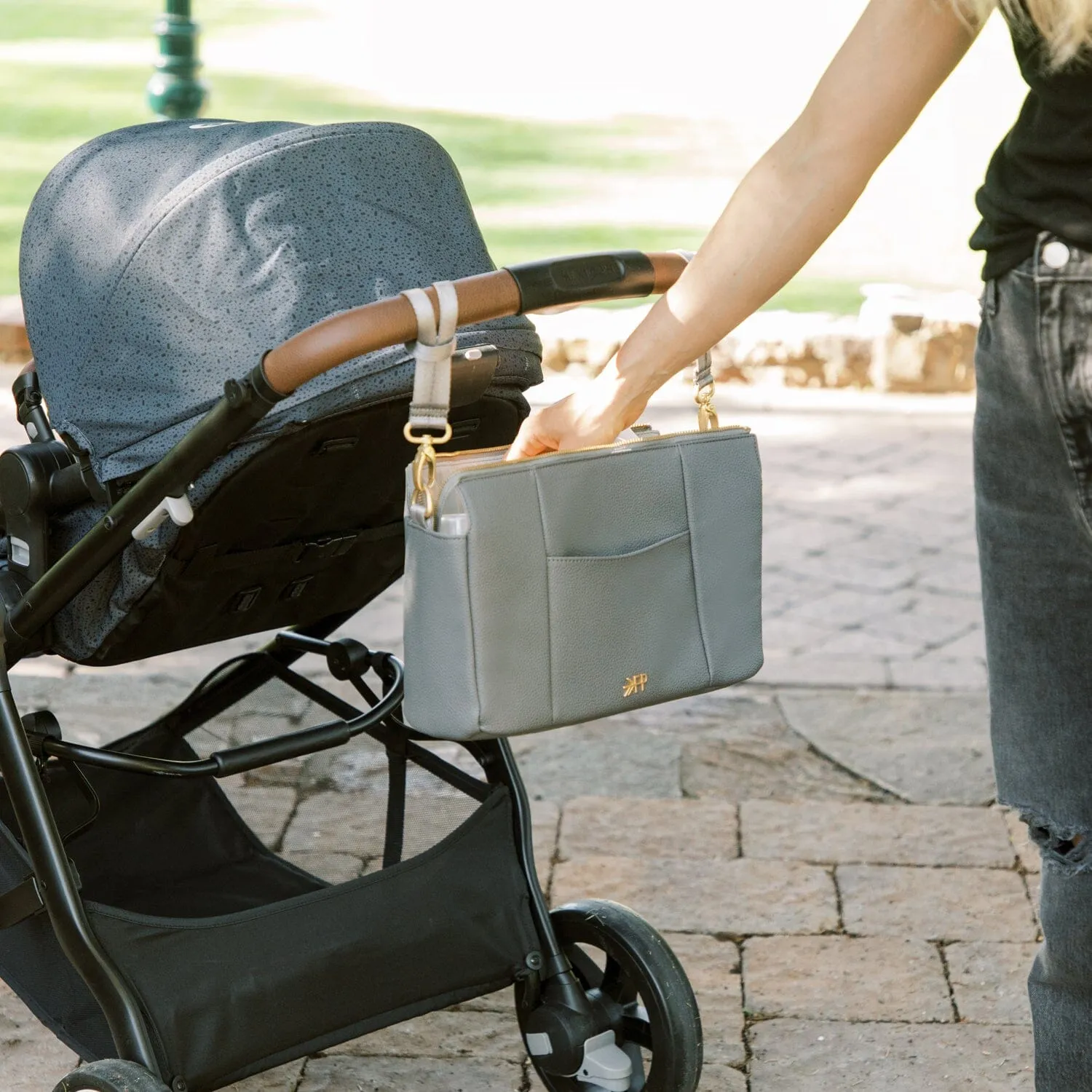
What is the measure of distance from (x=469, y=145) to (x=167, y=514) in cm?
1304

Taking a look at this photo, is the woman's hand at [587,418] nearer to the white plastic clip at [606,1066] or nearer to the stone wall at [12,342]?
the white plastic clip at [606,1066]

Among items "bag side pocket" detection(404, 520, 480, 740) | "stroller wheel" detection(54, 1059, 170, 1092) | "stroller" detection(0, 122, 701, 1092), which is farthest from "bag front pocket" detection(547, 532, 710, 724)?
"stroller wheel" detection(54, 1059, 170, 1092)

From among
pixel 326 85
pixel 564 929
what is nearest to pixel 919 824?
pixel 564 929

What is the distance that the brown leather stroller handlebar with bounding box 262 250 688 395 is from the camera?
1.69 meters

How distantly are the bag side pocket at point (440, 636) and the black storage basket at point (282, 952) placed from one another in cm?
46

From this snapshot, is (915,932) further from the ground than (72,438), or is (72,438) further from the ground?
(72,438)

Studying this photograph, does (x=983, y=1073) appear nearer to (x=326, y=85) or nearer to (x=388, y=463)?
(x=388, y=463)

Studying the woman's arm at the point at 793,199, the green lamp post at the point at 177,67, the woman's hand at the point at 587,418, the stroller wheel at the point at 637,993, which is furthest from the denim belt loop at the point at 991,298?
the green lamp post at the point at 177,67

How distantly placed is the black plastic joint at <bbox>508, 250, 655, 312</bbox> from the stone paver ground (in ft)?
3.18

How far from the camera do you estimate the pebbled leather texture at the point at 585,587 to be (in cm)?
173

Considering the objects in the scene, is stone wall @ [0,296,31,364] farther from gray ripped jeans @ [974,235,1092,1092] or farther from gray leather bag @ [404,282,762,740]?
gray ripped jeans @ [974,235,1092,1092]

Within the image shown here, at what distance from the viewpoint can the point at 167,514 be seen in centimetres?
195

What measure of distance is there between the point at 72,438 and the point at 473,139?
43.5 feet

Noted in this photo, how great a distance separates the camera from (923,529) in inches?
208
